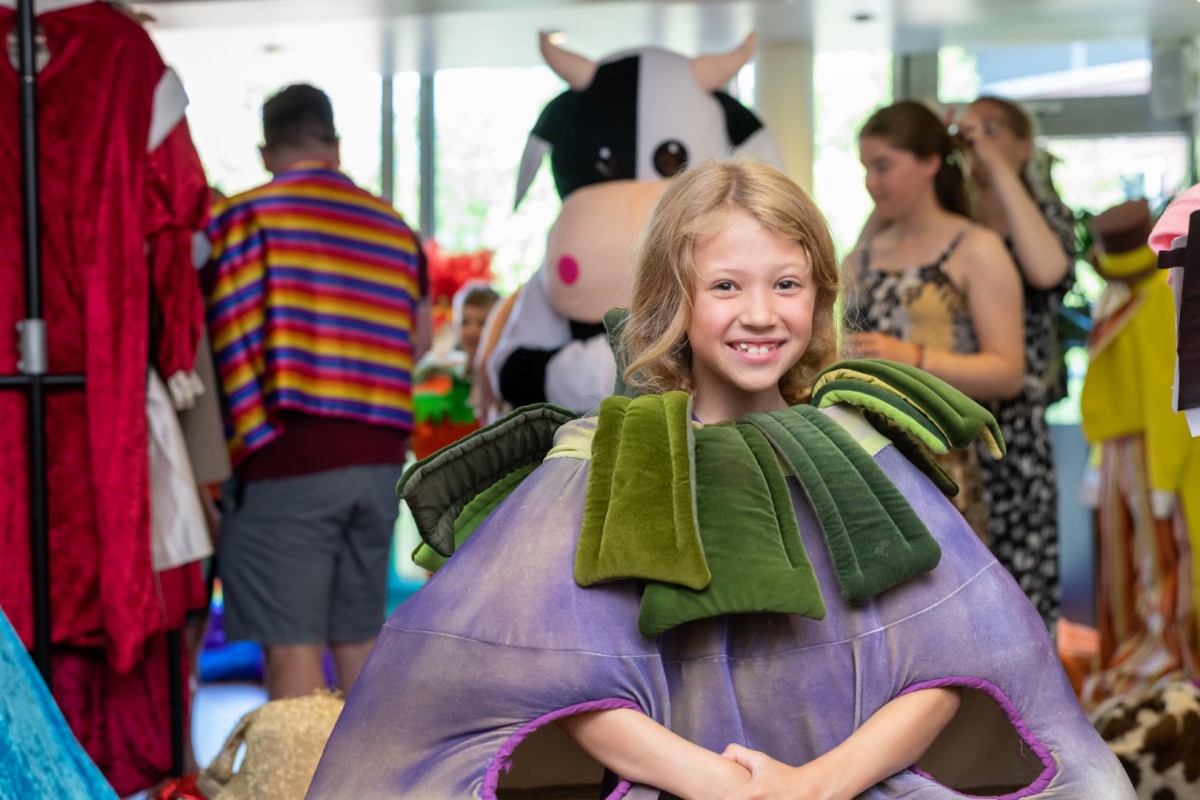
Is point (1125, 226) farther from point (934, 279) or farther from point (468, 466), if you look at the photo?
point (468, 466)

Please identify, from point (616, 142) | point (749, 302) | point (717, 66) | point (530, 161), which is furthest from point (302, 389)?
point (749, 302)

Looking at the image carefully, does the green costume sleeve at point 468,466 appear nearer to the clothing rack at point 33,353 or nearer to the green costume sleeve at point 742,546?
the green costume sleeve at point 742,546

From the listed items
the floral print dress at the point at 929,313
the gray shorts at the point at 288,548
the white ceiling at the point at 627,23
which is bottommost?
the gray shorts at the point at 288,548

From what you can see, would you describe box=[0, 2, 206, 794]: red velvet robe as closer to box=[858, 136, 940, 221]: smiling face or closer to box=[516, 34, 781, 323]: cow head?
box=[516, 34, 781, 323]: cow head

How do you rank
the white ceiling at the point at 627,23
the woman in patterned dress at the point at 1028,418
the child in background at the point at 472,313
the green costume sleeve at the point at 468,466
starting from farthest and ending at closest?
the white ceiling at the point at 627,23 < the child in background at the point at 472,313 < the woman in patterned dress at the point at 1028,418 < the green costume sleeve at the point at 468,466

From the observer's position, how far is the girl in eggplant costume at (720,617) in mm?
1465

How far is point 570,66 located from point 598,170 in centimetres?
27

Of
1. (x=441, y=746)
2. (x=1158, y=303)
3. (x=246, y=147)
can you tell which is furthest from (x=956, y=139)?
(x=246, y=147)

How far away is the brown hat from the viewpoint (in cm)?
376

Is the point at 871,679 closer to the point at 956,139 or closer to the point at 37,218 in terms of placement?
the point at 37,218

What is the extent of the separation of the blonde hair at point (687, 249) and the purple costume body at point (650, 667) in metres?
0.27

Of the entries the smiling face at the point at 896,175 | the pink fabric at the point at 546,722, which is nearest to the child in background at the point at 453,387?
the smiling face at the point at 896,175

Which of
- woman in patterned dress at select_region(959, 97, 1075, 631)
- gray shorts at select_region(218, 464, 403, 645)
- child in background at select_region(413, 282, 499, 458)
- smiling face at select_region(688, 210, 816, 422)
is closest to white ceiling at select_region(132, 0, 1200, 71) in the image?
child in background at select_region(413, 282, 499, 458)

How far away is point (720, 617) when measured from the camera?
5.14 ft
